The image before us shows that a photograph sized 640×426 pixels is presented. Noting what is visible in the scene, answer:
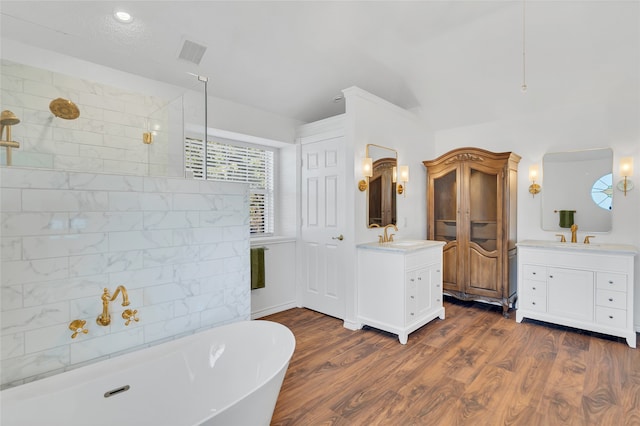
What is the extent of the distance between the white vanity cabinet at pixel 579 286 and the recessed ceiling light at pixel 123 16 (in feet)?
13.7

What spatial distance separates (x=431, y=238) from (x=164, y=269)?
3.34 m

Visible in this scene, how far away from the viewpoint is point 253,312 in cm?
357

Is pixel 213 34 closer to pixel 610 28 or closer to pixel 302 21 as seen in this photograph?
pixel 302 21

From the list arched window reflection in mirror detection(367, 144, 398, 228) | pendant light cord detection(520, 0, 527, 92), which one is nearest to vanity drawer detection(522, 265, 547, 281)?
arched window reflection in mirror detection(367, 144, 398, 228)

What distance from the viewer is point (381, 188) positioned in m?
3.58

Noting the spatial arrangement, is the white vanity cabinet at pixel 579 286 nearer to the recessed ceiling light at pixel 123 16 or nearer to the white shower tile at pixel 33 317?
the white shower tile at pixel 33 317

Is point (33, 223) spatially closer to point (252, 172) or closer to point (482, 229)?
point (252, 172)

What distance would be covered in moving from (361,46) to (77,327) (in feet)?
10.1

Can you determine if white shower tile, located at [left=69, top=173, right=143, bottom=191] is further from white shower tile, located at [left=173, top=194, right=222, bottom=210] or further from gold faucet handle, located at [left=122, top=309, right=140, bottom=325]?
gold faucet handle, located at [left=122, top=309, right=140, bottom=325]

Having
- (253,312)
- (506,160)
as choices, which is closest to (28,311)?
(253,312)

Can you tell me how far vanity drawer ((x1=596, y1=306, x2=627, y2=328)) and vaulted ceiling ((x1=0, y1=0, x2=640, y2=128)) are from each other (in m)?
2.13

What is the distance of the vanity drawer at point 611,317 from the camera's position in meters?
2.89

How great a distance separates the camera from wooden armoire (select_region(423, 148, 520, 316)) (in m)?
3.64

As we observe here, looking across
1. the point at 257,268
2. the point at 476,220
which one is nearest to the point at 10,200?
the point at 257,268
